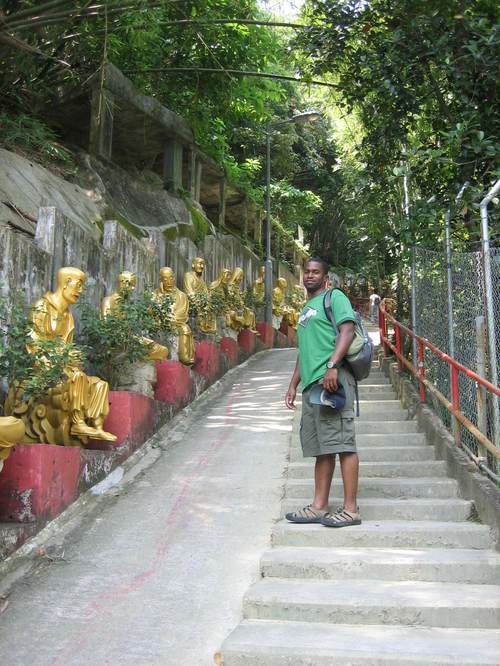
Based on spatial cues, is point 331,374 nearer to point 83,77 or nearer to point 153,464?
point 153,464

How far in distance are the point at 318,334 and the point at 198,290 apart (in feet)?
24.8

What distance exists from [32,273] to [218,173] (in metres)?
14.0

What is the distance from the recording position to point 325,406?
4.50 m

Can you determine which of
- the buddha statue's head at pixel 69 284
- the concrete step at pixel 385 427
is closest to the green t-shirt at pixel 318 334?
the buddha statue's head at pixel 69 284

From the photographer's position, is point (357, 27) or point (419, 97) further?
point (357, 27)

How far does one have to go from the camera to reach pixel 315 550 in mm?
4402

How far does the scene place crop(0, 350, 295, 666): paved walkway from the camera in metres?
3.53

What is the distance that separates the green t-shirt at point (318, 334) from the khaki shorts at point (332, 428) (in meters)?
0.16

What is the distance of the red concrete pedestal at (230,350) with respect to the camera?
12555mm

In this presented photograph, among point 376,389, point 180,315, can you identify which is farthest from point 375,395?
point 180,315

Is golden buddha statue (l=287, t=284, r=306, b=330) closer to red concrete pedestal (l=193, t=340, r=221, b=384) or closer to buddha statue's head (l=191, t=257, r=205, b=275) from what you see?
buddha statue's head (l=191, t=257, r=205, b=275)

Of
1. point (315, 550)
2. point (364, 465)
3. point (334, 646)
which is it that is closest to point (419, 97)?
point (364, 465)

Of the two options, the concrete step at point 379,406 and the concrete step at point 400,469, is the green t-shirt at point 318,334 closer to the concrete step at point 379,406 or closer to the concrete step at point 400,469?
the concrete step at point 400,469

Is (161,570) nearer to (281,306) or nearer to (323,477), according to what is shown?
(323,477)
